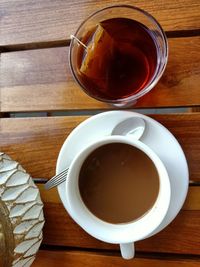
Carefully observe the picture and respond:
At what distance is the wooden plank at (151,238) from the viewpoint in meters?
0.89

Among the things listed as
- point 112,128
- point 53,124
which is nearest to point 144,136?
point 112,128

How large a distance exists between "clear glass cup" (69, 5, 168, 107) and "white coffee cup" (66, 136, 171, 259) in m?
0.10

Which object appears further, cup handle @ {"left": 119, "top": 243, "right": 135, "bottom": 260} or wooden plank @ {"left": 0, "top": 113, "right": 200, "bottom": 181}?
wooden plank @ {"left": 0, "top": 113, "right": 200, "bottom": 181}

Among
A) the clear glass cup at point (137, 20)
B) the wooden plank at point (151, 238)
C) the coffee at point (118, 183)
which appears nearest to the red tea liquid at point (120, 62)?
the clear glass cup at point (137, 20)

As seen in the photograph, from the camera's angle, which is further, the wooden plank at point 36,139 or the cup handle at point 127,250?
the wooden plank at point 36,139

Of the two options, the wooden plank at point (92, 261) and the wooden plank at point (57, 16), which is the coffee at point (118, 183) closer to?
the wooden plank at point (92, 261)

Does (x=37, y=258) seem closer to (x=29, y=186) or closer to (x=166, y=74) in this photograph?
(x=29, y=186)

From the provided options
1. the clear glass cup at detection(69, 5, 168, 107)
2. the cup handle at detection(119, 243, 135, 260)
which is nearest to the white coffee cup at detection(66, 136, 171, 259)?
the cup handle at detection(119, 243, 135, 260)

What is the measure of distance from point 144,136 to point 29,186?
0.25 metres

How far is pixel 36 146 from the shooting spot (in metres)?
0.96

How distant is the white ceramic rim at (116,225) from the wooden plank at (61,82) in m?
0.13

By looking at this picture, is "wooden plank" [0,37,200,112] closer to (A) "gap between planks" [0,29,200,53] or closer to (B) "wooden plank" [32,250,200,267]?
(A) "gap between planks" [0,29,200,53]

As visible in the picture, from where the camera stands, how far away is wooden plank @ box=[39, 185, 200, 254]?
0.89 m

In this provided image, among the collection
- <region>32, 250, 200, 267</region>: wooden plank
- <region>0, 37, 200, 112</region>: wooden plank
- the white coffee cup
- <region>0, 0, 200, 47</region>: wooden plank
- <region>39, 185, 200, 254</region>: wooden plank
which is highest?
<region>0, 0, 200, 47</region>: wooden plank
